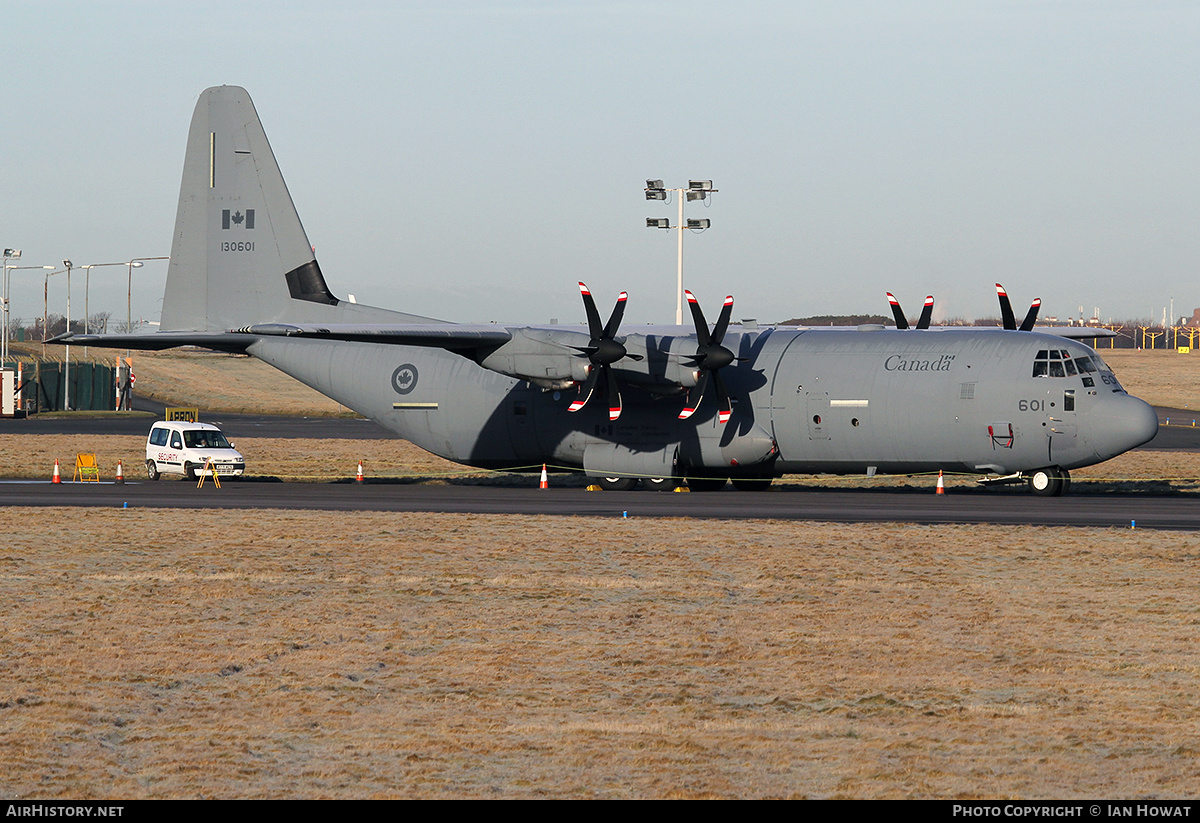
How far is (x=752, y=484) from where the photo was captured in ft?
116

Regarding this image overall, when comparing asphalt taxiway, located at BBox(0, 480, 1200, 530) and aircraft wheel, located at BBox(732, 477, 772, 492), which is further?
aircraft wheel, located at BBox(732, 477, 772, 492)

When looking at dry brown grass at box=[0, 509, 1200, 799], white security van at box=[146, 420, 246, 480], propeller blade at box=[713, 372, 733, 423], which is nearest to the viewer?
dry brown grass at box=[0, 509, 1200, 799]

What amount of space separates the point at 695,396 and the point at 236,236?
15.1 m

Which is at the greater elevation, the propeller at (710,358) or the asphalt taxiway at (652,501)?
the propeller at (710,358)

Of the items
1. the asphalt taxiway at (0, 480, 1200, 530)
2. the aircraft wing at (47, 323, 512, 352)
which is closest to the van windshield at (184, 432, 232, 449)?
the asphalt taxiway at (0, 480, 1200, 530)

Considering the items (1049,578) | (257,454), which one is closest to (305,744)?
(1049,578)

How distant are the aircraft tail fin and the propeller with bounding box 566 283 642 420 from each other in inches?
371

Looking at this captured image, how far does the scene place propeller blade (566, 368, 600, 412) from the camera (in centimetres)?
3170

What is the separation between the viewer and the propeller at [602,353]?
31375 millimetres

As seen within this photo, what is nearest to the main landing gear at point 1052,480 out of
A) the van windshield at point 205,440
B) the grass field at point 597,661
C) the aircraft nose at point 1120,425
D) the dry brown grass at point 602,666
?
the aircraft nose at point 1120,425

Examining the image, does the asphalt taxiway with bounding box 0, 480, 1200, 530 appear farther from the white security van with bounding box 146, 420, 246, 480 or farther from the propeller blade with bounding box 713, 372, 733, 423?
the propeller blade with bounding box 713, 372, 733, 423

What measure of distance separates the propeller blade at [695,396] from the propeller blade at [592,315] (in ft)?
8.81

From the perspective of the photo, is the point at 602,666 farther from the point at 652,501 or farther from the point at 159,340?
the point at 159,340

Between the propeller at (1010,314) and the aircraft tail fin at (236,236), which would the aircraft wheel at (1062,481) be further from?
the aircraft tail fin at (236,236)
